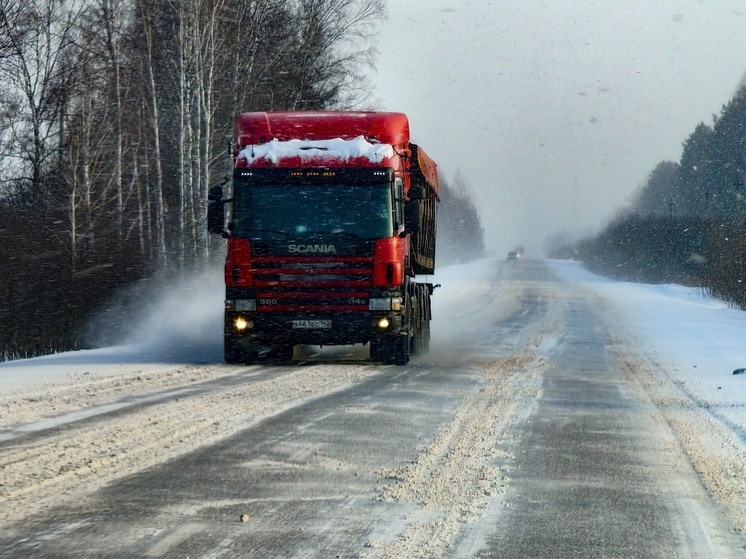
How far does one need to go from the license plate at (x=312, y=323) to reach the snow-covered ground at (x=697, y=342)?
4590mm

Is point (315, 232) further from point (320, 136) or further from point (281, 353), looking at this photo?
point (281, 353)

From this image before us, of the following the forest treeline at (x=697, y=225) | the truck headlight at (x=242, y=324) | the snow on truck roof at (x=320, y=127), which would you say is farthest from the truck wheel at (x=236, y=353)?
the forest treeline at (x=697, y=225)

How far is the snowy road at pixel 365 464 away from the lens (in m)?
4.89

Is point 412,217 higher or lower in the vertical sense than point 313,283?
higher

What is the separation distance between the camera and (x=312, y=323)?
13914 millimetres

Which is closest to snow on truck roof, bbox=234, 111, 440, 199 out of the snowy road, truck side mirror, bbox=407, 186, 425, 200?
truck side mirror, bbox=407, 186, 425, 200

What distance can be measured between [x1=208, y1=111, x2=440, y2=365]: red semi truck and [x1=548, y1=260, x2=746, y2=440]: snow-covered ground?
A: 13.8 feet

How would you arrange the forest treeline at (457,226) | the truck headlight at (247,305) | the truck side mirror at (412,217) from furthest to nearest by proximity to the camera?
the forest treeline at (457,226), the truck side mirror at (412,217), the truck headlight at (247,305)

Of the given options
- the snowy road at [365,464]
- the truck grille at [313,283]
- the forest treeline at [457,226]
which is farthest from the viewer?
the forest treeline at [457,226]

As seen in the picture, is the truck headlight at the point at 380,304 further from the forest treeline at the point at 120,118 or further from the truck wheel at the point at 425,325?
the forest treeline at the point at 120,118

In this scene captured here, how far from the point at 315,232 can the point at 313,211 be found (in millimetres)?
305

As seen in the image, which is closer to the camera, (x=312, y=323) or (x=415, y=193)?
(x=312, y=323)

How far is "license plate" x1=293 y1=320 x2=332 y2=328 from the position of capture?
13.9 m

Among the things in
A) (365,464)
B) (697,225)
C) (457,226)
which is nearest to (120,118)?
(365,464)
